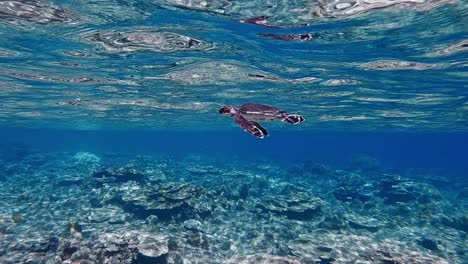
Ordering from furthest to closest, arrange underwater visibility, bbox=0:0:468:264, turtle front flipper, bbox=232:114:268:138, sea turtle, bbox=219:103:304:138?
underwater visibility, bbox=0:0:468:264, sea turtle, bbox=219:103:304:138, turtle front flipper, bbox=232:114:268:138

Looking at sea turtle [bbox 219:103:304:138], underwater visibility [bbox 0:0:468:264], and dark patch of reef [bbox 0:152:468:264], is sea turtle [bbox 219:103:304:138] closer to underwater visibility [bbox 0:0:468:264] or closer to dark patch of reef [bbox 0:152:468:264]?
underwater visibility [bbox 0:0:468:264]

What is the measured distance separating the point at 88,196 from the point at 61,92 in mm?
10723

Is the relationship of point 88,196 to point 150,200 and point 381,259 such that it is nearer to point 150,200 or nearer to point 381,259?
point 150,200

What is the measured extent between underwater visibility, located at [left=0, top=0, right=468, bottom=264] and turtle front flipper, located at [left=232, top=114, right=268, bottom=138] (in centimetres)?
2

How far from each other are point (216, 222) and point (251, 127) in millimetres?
13199

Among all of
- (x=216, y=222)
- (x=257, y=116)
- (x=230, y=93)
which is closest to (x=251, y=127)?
(x=257, y=116)

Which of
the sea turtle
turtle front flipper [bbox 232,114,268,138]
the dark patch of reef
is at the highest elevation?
the sea turtle

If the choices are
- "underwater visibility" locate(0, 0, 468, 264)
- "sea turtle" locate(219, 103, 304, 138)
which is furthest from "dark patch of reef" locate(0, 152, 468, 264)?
"sea turtle" locate(219, 103, 304, 138)

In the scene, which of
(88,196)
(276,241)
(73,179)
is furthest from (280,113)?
(73,179)

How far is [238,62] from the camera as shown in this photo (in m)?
17.5

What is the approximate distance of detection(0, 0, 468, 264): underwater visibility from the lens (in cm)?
1098

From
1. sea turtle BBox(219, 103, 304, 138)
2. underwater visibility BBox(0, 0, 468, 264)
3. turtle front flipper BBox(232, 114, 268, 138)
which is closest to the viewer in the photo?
turtle front flipper BBox(232, 114, 268, 138)

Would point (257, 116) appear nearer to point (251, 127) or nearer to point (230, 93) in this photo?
point (251, 127)

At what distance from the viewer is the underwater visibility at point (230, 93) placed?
1098cm
